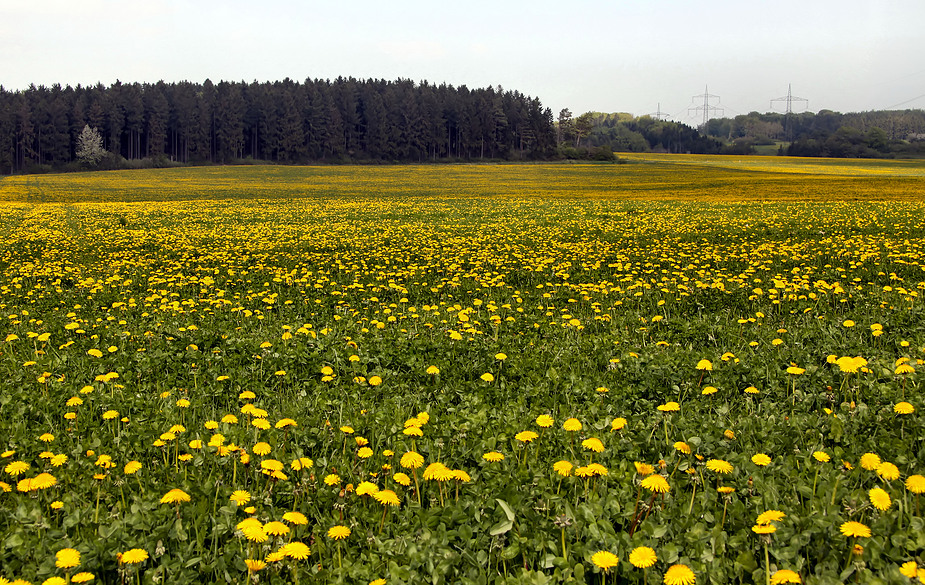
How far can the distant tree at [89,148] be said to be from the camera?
254ft

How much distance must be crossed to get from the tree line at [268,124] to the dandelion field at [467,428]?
84.5 meters

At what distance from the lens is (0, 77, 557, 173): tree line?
86562 millimetres

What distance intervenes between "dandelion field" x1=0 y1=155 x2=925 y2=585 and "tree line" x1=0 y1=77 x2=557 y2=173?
277ft

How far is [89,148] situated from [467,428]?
9303cm

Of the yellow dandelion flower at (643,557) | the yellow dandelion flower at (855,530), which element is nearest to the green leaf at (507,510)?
the yellow dandelion flower at (643,557)

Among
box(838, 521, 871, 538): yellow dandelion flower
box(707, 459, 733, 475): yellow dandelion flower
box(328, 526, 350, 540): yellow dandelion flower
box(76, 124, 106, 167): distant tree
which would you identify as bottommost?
box(328, 526, 350, 540): yellow dandelion flower

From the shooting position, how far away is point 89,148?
79.0 meters

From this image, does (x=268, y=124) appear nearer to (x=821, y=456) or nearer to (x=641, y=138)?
(x=641, y=138)

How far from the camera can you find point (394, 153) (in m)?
95.9

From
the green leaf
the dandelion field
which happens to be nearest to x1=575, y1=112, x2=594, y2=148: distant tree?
the dandelion field

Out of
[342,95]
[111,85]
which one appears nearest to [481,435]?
[342,95]

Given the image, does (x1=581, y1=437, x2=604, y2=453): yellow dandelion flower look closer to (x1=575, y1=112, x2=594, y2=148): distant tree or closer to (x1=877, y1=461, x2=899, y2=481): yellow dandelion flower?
(x1=877, y1=461, x2=899, y2=481): yellow dandelion flower

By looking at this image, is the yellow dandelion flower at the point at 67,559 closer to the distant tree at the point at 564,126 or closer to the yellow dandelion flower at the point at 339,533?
the yellow dandelion flower at the point at 339,533

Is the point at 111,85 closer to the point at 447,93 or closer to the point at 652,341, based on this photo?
the point at 447,93
